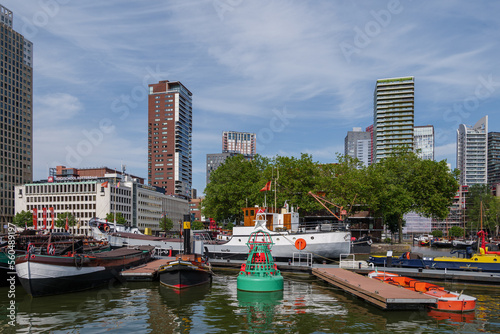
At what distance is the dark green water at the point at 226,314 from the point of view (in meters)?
18.3

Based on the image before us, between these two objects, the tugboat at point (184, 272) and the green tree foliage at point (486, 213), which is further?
the green tree foliage at point (486, 213)

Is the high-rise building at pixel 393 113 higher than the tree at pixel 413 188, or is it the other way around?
the high-rise building at pixel 393 113

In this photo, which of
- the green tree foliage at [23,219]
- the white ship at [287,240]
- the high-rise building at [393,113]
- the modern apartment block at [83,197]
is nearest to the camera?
the white ship at [287,240]

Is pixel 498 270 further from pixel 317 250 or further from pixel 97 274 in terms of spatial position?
pixel 97 274

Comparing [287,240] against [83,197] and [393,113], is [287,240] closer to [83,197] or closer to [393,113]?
[83,197]

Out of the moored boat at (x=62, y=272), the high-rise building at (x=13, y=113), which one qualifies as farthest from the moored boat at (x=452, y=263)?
the high-rise building at (x=13, y=113)

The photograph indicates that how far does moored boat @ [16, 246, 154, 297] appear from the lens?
24.9m

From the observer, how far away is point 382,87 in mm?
179500

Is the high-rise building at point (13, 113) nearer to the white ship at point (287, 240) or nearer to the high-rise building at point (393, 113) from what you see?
the white ship at point (287, 240)

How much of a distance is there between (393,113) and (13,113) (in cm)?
14502

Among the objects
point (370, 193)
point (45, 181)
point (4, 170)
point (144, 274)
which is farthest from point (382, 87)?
point (144, 274)

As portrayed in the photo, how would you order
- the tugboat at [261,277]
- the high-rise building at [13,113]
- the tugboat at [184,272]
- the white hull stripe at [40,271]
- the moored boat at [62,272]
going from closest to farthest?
1. the white hull stripe at [40,271]
2. the moored boat at [62,272]
3. the tugboat at [261,277]
4. the tugboat at [184,272]
5. the high-rise building at [13,113]

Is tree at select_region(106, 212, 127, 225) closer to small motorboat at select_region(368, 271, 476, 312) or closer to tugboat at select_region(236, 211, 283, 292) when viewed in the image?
tugboat at select_region(236, 211, 283, 292)

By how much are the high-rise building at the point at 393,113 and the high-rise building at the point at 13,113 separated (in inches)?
5327
